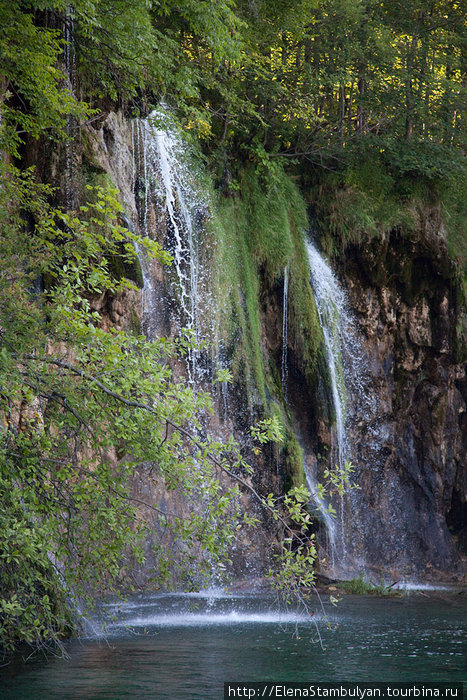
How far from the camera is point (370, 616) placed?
12.1 metres

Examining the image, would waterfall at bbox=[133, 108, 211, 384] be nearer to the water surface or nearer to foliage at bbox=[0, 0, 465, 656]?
foliage at bbox=[0, 0, 465, 656]

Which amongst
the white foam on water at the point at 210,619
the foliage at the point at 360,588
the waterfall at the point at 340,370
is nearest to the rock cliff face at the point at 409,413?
the waterfall at the point at 340,370

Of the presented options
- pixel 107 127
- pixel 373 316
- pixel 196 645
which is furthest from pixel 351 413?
pixel 196 645

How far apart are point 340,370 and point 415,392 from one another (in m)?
2.80

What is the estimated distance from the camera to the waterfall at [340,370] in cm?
1775

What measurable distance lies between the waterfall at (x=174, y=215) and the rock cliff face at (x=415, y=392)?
471 centimetres

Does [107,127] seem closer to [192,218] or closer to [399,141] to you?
[192,218]

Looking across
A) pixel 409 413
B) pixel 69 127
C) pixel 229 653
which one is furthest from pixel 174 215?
pixel 229 653

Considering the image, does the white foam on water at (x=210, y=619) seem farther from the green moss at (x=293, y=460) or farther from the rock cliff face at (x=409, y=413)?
the rock cliff face at (x=409, y=413)

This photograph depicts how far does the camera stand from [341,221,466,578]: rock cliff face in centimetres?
1934

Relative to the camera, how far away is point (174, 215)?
16016 mm

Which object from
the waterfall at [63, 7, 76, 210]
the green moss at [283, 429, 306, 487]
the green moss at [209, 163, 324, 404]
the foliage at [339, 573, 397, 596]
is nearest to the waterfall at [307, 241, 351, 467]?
the green moss at [209, 163, 324, 404]

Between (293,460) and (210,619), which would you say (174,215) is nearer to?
(293,460)

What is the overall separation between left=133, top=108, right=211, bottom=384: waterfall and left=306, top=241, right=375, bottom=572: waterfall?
11.1 feet
